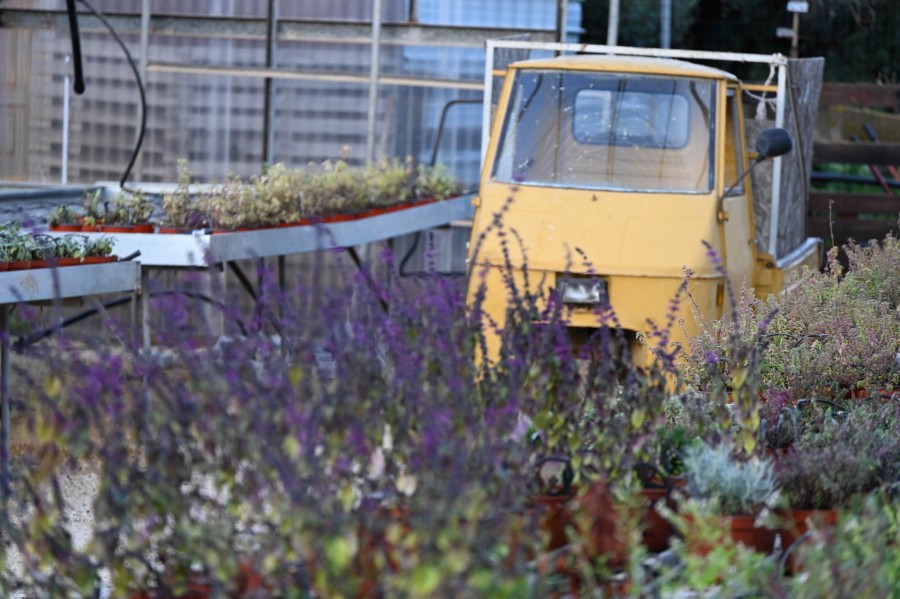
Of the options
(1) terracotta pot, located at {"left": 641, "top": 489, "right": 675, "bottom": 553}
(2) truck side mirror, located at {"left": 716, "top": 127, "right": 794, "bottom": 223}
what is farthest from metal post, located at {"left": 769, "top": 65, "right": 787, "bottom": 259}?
(1) terracotta pot, located at {"left": 641, "top": 489, "right": 675, "bottom": 553}

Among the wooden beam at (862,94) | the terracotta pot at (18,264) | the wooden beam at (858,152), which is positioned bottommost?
the terracotta pot at (18,264)

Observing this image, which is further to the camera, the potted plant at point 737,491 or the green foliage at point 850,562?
the potted plant at point 737,491

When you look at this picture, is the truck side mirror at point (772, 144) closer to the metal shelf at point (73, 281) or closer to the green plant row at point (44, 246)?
the metal shelf at point (73, 281)

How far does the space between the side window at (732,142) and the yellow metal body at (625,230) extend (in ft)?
0.10

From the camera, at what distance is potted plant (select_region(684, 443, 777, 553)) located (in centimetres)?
292

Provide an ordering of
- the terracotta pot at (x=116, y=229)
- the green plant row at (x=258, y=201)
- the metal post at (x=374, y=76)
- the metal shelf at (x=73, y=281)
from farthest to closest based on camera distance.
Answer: the metal post at (x=374, y=76)
the green plant row at (x=258, y=201)
the terracotta pot at (x=116, y=229)
the metal shelf at (x=73, y=281)

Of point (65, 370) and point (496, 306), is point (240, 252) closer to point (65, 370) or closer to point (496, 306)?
point (496, 306)

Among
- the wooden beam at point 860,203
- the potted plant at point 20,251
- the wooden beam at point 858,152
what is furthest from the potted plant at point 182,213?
the wooden beam at point 858,152

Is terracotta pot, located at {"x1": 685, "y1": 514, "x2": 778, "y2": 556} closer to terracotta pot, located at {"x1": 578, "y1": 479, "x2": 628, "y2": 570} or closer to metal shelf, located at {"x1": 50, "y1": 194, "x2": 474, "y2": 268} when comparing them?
terracotta pot, located at {"x1": 578, "y1": 479, "x2": 628, "y2": 570}

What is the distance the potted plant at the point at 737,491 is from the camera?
2.92 metres

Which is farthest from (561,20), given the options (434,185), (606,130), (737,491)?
(737,491)

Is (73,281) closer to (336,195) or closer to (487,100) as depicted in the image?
(487,100)

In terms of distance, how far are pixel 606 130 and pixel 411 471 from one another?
492 cm

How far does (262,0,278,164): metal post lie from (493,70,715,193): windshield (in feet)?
17.0
